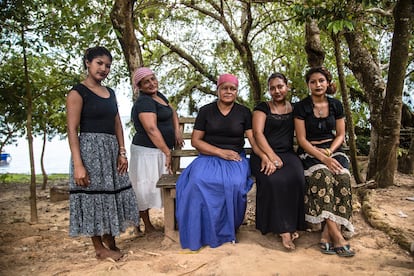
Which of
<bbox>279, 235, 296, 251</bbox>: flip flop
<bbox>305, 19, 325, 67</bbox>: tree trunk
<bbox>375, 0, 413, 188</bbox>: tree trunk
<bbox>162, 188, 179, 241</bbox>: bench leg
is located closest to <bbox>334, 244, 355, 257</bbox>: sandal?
<bbox>279, 235, 296, 251</bbox>: flip flop

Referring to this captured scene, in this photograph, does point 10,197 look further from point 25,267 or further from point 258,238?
point 258,238

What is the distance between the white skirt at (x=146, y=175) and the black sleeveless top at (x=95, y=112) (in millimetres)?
822

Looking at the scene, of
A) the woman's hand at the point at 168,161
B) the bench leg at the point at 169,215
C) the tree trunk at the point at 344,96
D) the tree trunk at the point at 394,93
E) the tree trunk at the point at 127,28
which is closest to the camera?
the bench leg at the point at 169,215

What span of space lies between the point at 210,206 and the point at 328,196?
1.13 meters

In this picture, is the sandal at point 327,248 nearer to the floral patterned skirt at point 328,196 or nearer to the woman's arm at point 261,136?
the floral patterned skirt at point 328,196

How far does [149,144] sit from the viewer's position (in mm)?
4234

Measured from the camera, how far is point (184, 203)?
12.2ft

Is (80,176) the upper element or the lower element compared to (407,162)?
upper

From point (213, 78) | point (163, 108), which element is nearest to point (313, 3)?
point (163, 108)

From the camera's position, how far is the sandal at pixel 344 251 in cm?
337

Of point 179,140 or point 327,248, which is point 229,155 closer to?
point 179,140

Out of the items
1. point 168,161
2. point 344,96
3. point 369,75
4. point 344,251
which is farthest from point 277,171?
point 369,75

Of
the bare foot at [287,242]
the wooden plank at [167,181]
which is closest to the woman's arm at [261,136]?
the bare foot at [287,242]

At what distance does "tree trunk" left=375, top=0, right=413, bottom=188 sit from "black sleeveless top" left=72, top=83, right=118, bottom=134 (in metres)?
4.03
